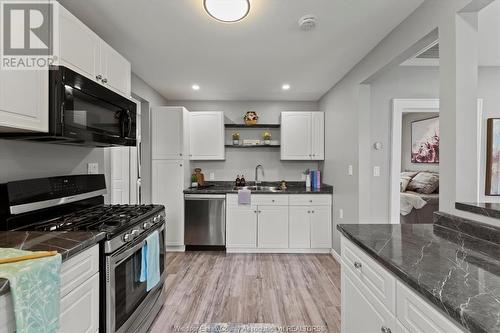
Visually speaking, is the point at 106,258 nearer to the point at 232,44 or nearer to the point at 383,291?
the point at 383,291

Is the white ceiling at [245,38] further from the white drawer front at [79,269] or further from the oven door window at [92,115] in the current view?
the white drawer front at [79,269]

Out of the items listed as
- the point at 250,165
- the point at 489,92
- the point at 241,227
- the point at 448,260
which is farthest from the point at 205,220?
the point at 489,92

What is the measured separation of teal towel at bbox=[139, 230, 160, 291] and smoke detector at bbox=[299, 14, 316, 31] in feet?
6.80

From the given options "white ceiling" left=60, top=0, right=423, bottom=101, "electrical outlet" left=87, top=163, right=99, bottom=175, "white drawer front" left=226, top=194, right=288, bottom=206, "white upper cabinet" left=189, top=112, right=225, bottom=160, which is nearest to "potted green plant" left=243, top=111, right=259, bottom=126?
"white upper cabinet" left=189, top=112, right=225, bottom=160

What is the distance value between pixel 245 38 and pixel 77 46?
1.31 meters

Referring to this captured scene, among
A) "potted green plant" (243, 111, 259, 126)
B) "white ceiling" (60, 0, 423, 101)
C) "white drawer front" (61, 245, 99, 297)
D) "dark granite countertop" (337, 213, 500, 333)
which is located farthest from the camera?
"potted green plant" (243, 111, 259, 126)

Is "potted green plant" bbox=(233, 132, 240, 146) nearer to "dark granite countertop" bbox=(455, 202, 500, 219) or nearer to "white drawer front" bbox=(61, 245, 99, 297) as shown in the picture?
"white drawer front" bbox=(61, 245, 99, 297)

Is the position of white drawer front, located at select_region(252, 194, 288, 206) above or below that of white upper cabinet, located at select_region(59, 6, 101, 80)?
below

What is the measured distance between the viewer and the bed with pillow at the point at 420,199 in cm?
396

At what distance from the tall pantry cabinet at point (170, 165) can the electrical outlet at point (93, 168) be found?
1.38m

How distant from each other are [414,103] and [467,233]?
205cm

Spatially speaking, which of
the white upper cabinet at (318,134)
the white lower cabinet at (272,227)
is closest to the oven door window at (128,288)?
the white lower cabinet at (272,227)

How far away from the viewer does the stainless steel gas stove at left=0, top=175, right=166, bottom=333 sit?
55.8 inches

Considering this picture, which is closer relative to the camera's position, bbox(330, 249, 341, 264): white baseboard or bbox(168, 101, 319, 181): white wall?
bbox(330, 249, 341, 264): white baseboard
